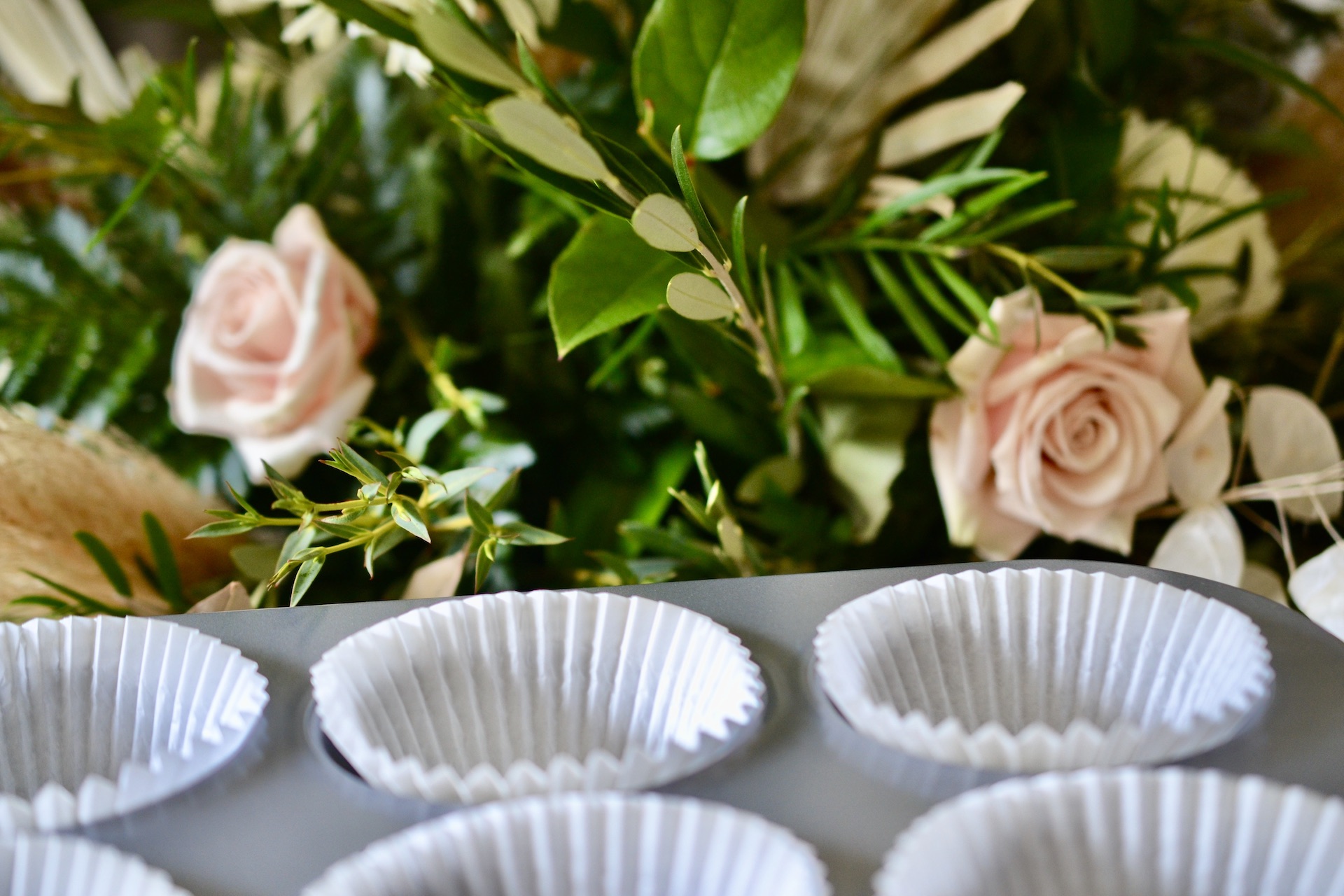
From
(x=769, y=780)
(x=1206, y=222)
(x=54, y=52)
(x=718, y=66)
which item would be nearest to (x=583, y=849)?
(x=769, y=780)

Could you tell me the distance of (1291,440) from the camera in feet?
1.24

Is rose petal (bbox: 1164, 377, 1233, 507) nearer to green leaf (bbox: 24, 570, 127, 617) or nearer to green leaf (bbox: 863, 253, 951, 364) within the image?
green leaf (bbox: 863, 253, 951, 364)

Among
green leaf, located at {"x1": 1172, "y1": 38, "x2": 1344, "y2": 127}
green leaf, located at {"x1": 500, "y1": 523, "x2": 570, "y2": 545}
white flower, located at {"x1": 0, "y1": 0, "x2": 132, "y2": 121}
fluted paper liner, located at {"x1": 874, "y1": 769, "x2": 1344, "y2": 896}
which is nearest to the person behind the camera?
fluted paper liner, located at {"x1": 874, "y1": 769, "x2": 1344, "y2": 896}

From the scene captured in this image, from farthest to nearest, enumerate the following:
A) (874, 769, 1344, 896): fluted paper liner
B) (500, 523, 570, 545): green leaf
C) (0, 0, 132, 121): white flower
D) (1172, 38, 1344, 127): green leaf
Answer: (0, 0, 132, 121): white flower < (1172, 38, 1344, 127): green leaf < (500, 523, 570, 545): green leaf < (874, 769, 1344, 896): fluted paper liner

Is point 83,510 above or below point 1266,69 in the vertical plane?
below

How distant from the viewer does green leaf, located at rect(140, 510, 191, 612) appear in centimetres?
36

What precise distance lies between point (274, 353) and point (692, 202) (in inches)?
9.9

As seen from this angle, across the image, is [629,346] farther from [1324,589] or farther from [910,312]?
[1324,589]

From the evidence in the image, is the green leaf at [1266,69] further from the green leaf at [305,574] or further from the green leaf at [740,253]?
the green leaf at [305,574]

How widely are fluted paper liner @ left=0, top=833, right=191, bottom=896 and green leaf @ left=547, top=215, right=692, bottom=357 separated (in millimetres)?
174

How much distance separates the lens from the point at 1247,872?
0.21m

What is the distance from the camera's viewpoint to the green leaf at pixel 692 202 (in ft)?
0.85

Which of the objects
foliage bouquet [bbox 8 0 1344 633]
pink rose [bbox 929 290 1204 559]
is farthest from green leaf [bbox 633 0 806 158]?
pink rose [bbox 929 290 1204 559]

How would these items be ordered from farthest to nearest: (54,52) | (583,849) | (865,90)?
(54,52) < (865,90) < (583,849)
